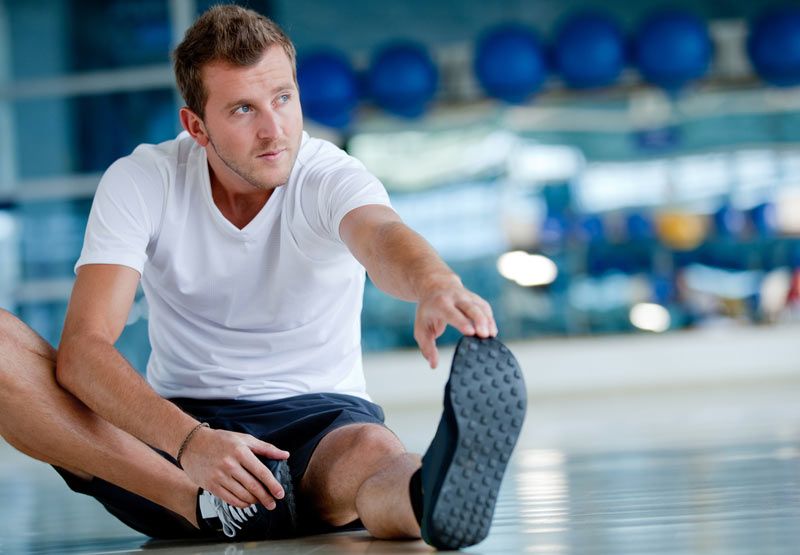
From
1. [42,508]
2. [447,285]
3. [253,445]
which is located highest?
[447,285]

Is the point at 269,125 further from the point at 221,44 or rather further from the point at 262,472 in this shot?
the point at 262,472

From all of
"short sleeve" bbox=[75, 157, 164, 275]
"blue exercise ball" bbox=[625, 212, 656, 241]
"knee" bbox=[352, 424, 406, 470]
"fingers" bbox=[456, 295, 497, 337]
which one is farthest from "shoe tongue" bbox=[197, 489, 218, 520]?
"blue exercise ball" bbox=[625, 212, 656, 241]

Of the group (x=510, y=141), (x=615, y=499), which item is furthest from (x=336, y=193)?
(x=510, y=141)

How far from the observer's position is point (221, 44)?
5.41 ft

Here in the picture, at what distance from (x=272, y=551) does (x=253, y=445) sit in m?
0.17

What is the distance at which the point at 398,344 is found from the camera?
24.2ft

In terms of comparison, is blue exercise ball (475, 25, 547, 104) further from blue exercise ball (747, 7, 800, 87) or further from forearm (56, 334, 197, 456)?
forearm (56, 334, 197, 456)

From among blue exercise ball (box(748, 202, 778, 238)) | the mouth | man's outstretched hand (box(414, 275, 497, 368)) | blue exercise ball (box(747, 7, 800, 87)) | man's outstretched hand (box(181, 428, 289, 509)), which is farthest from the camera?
blue exercise ball (box(748, 202, 778, 238))

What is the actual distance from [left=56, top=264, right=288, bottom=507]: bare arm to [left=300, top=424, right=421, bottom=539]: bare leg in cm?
14

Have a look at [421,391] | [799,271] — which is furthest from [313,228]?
[799,271]

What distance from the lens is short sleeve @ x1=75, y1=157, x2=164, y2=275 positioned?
1.62 metres

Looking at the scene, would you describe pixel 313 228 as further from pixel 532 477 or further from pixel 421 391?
pixel 421 391

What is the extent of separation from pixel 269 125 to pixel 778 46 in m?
4.66

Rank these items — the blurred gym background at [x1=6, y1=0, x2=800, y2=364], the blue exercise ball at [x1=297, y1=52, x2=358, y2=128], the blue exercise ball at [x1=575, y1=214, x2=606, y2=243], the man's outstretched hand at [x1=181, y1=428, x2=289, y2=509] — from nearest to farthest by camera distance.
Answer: the man's outstretched hand at [x1=181, y1=428, x2=289, y2=509]
the blue exercise ball at [x1=297, y1=52, x2=358, y2=128]
the blurred gym background at [x1=6, y1=0, x2=800, y2=364]
the blue exercise ball at [x1=575, y1=214, x2=606, y2=243]
